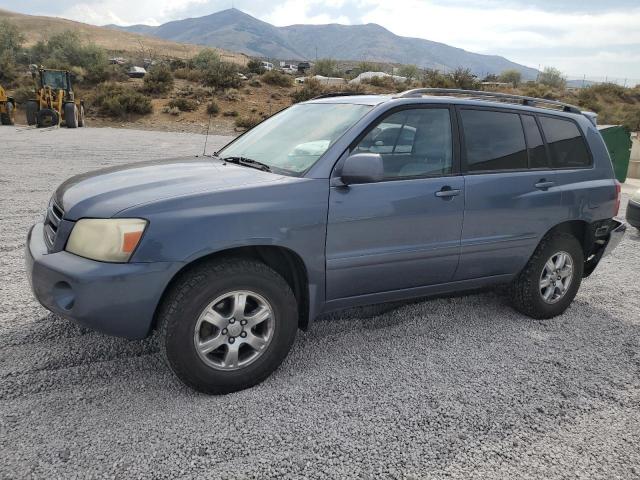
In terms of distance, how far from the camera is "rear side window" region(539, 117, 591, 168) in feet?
14.1

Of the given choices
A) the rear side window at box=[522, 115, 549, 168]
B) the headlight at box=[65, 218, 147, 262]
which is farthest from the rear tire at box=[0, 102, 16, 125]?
the rear side window at box=[522, 115, 549, 168]

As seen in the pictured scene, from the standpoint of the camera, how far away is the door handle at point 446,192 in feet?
11.6

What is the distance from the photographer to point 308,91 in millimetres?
33625

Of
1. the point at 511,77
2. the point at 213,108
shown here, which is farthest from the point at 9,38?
the point at 511,77

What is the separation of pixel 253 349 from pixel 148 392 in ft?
2.13

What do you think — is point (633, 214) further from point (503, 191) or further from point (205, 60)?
point (205, 60)

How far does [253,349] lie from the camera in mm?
3045

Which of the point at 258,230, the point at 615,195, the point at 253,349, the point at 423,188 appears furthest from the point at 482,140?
the point at 253,349

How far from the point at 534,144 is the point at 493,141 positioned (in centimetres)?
47

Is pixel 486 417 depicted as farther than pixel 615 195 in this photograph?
No

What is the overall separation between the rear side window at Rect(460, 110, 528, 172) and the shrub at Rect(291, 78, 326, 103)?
28133mm

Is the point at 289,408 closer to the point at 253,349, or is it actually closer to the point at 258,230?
the point at 253,349

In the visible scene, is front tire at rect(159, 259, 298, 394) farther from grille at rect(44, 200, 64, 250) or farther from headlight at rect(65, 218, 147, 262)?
grille at rect(44, 200, 64, 250)

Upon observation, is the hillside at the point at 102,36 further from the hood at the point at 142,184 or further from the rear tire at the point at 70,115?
the hood at the point at 142,184
